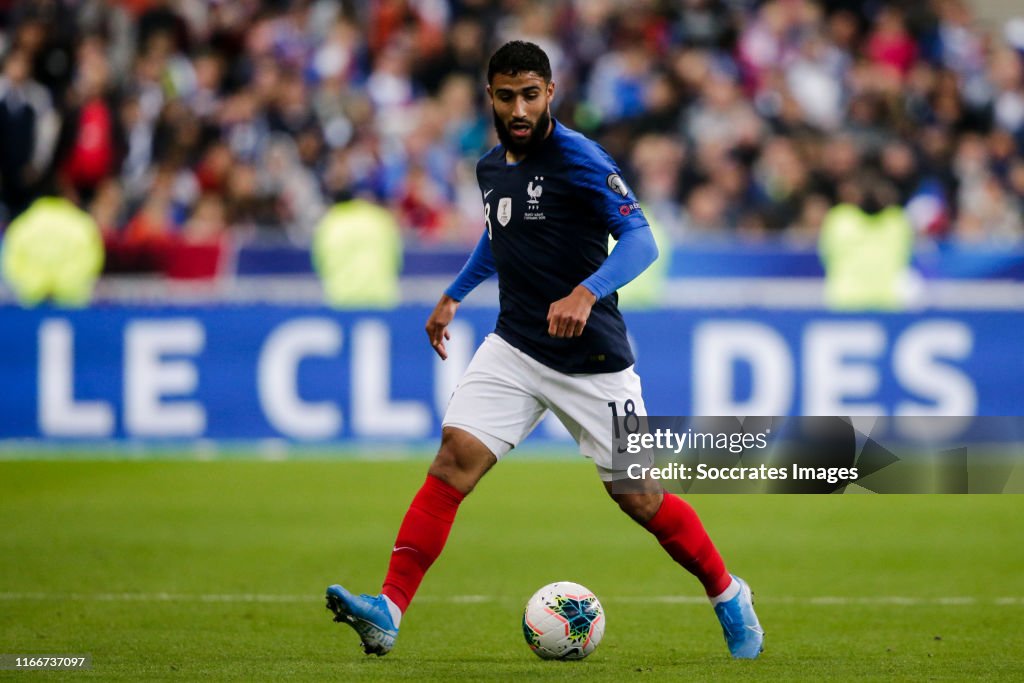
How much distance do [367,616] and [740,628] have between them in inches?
57.2

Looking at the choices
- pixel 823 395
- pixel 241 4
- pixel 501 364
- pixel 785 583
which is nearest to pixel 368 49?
pixel 241 4

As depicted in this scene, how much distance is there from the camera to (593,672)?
592 centimetres

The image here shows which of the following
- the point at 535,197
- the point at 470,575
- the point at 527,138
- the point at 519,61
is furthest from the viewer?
the point at 470,575

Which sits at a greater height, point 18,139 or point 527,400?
point 18,139

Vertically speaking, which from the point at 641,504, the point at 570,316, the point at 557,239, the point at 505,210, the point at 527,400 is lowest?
the point at 641,504

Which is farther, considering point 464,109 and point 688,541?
point 464,109

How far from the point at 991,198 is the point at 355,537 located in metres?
11.3

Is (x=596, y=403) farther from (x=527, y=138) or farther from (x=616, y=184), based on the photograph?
(x=527, y=138)

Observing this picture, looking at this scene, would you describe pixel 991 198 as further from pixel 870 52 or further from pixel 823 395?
pixel 823 395

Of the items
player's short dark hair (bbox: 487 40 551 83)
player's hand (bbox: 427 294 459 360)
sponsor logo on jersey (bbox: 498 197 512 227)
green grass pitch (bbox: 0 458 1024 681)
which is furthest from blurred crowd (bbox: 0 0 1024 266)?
player's short dark hair (bbox: 487 40 551 83)

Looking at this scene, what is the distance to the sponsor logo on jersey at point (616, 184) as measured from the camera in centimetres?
601

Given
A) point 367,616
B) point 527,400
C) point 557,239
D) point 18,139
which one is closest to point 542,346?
point 527,400

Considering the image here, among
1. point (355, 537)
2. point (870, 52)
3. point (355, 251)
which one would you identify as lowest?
point (355, 537)

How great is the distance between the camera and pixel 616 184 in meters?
6.01
